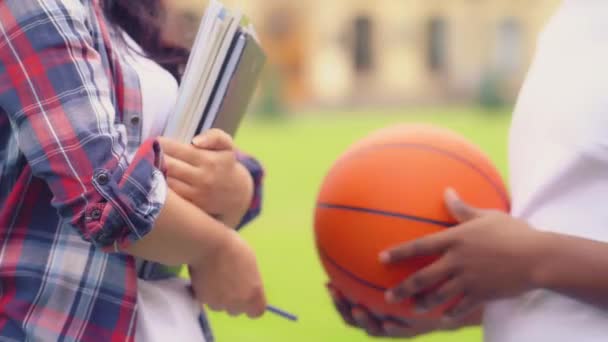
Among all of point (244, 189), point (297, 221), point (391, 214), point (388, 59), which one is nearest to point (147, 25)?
point (244, 189)

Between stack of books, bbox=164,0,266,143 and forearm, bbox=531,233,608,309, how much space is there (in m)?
0.68

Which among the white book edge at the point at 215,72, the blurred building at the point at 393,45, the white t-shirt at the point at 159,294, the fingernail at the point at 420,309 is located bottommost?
the blurred building at the point at 393,45

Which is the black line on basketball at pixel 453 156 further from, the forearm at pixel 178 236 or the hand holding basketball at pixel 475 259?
the forearm at pixel 178 236

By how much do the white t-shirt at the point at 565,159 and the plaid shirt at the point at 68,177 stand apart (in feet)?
2.53

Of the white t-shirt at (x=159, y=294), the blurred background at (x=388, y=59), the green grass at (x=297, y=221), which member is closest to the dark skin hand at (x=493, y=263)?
the white t-shirt at (x=159, y=294)

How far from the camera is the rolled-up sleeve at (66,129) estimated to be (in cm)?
154

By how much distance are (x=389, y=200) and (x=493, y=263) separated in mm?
322

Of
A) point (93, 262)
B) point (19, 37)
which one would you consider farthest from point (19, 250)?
point (19, 37)

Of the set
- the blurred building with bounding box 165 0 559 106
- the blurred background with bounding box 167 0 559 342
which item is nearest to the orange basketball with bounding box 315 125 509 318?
the blurred background with bounding box 167 0 559 342

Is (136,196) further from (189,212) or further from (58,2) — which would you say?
(58,2)

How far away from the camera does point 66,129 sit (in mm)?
1555

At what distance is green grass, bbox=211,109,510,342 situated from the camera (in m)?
5.36

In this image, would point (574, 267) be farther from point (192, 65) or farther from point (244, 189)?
point (192, 65)

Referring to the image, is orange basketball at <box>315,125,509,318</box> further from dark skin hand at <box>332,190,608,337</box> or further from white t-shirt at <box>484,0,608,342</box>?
white t-shirt at <box>484,0,608,342</box>
